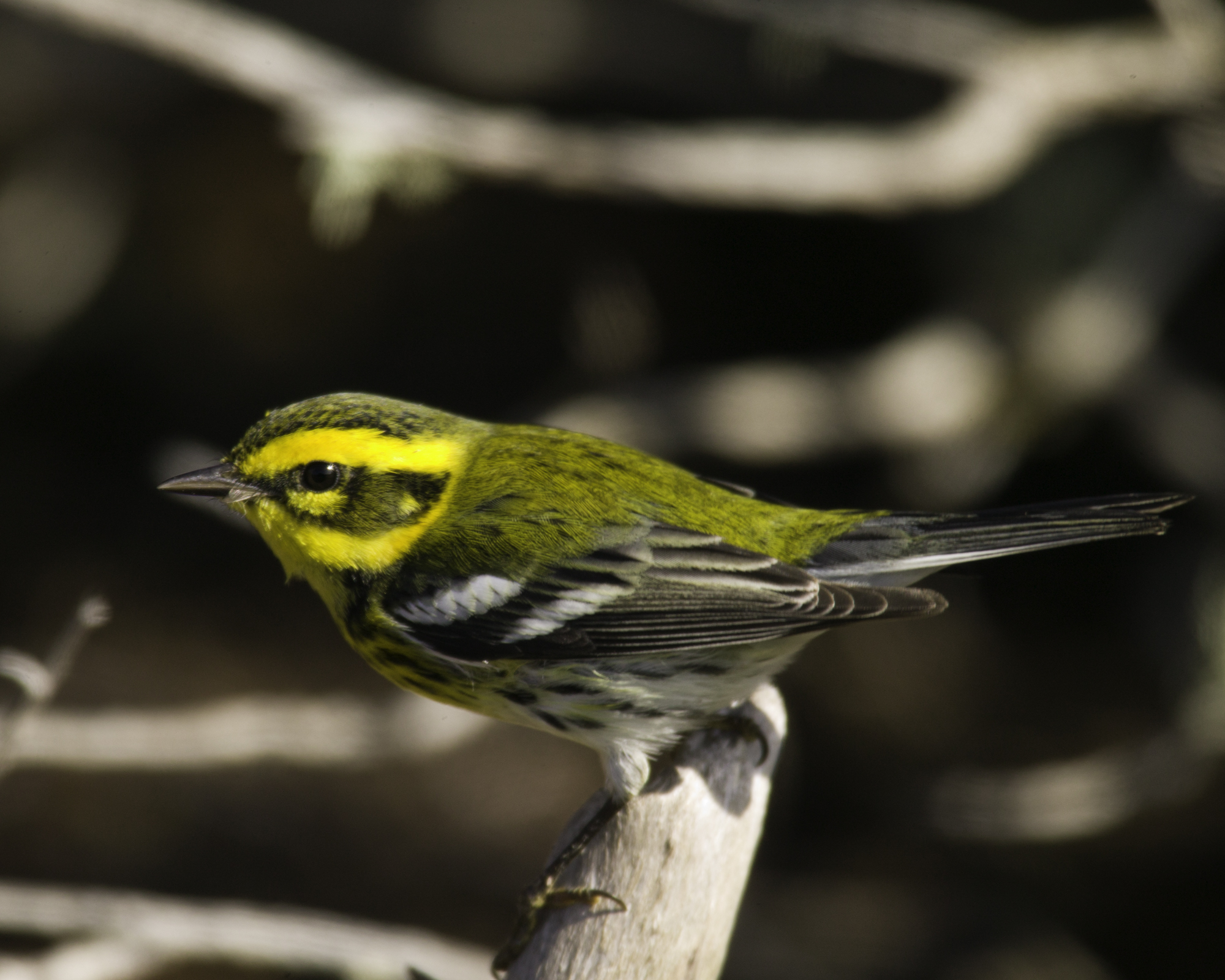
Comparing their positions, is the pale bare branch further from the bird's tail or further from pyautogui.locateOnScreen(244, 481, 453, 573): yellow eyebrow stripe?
the bird's tail

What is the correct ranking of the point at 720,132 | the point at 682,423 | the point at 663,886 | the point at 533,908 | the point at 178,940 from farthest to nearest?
the point at 720,132 → the point at 682,423 → the point at 178,940 → the point at 533,908 → the point at 663,886

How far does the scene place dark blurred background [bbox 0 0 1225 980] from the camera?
5.11 m

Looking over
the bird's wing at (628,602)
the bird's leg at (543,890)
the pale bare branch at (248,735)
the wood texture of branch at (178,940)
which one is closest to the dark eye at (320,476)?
the bird's wing at (628,602)

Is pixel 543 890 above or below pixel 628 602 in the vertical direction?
below

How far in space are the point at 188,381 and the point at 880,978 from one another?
4513 millimetres

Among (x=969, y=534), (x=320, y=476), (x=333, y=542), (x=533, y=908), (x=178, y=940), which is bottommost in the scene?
(x=178, y=940)

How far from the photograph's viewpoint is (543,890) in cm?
238

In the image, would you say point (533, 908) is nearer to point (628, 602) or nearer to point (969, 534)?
point (628, 602)

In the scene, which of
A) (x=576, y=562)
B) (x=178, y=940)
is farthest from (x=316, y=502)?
(x=178, y=940)

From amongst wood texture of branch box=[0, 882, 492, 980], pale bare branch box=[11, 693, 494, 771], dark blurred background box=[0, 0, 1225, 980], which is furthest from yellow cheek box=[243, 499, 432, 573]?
dark blurred background box=[0, 0, 1225, 980]

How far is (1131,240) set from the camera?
16.8 ft

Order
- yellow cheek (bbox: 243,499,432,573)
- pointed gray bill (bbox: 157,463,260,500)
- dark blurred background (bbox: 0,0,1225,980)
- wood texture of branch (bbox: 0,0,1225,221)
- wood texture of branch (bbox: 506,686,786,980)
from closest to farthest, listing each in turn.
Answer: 1. wood texture of branch (bbox: 506,686,786,980)
2. pointed gray bill (bbox: 157,463,260,500)
3. yellow cheek (bbox: 243,499,432,573)
4. wood texture of branch (bbox: 0,0,1225,221)
5. dark blurred background (bbox: 0,0,1225,980)

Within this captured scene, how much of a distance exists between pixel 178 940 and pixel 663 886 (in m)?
1.37

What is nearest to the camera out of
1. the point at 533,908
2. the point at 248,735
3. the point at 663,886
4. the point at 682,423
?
the point at 663,886
